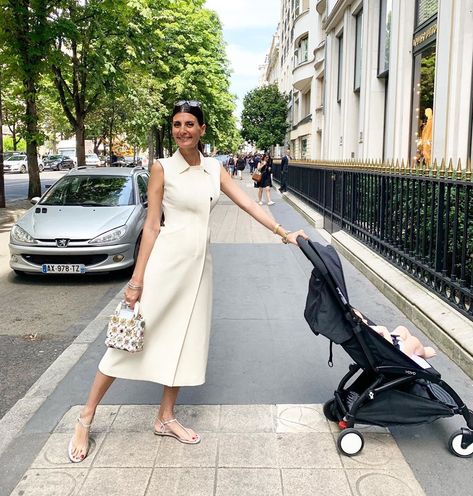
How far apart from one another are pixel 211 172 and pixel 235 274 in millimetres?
5022

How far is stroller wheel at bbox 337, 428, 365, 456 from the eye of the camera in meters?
3.15

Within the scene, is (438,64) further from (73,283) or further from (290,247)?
(73,283)

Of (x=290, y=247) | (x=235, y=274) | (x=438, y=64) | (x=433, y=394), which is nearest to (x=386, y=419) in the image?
(x=433, y=394)

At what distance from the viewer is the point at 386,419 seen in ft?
10.6

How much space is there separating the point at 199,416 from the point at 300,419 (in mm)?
636

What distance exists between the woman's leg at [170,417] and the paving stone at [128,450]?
99 mm

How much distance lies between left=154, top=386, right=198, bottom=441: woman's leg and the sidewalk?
2.7 inches

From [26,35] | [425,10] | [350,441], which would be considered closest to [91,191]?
[350,441]

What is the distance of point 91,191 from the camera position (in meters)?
9.05

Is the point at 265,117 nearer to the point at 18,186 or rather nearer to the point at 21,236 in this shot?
the point at 18,186

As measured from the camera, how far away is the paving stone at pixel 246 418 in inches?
138

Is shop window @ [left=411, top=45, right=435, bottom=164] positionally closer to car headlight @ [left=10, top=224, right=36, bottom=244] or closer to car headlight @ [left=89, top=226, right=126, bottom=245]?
car headlight @ [left=89, top=226, right=126, bottom=245]

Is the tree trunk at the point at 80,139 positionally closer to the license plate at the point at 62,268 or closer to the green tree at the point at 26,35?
the green tree at the point at 26,35

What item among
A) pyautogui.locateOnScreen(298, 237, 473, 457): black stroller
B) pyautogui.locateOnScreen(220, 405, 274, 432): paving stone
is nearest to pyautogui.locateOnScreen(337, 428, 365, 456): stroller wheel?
pyautogui.locateOnScreen(298, 237, 473, 457): black stroller
